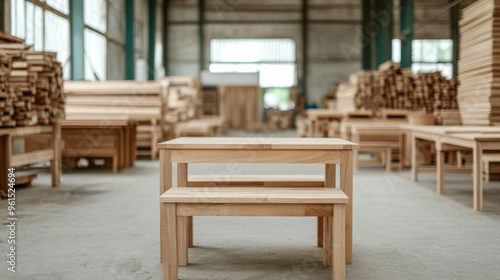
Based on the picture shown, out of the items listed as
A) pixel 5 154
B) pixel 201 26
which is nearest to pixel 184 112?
pixel 5 154

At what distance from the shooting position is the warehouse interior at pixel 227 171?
10.5 feet

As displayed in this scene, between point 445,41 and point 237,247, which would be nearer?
point 237,247

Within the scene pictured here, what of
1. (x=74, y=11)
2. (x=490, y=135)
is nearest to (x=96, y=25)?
(x=74, y=11)

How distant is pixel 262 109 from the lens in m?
24.5

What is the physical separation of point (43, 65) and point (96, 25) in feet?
30.4

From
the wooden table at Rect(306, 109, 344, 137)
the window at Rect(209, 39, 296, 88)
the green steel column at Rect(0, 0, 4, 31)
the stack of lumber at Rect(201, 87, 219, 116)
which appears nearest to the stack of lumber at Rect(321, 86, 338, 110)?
the window at Rect(209, 39, 296, 88)

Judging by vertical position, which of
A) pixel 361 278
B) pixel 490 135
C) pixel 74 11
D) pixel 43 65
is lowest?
pixel 361 278

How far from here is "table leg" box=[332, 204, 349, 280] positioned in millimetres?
2832

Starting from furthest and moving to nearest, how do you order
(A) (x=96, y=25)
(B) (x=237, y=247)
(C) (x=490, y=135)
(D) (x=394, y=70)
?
(A) (x=96, y=25)
(D) (x=394, y=70)
(C) (x=490, y=135)
(B) (x=237, y=247)

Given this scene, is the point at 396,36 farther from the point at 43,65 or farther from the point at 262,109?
→ the point at 43,65

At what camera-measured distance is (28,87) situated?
6449mm

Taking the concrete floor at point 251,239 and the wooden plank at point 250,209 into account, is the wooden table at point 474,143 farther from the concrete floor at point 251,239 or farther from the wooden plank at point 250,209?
the wooden plank at point 250,209

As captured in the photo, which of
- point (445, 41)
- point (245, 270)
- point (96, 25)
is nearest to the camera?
point (245, 270)

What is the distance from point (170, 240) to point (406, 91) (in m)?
9.56
